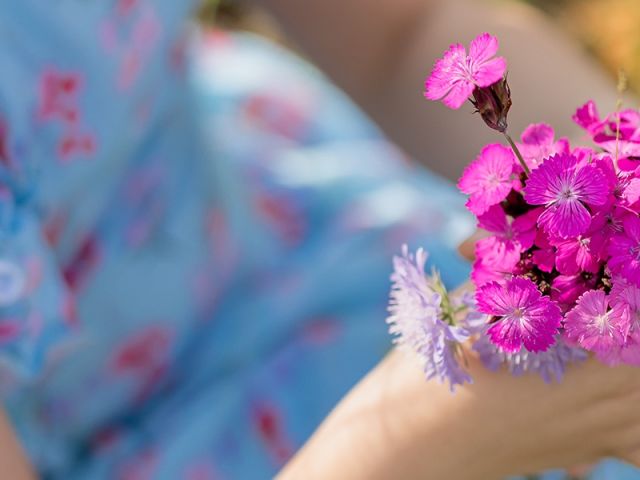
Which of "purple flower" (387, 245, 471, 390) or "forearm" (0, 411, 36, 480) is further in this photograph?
"forearm" (0, 411, 36, 480)

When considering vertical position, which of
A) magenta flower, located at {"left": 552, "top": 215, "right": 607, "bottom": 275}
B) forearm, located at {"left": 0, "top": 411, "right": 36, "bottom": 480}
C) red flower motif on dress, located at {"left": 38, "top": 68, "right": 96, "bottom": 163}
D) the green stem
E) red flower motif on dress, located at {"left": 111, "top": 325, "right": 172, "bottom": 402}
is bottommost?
magenta flower, located at {"left": 552, "top": 215, "right": 607, "bottom": 275}

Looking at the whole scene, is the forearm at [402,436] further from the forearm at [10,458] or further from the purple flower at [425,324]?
the forearm at [10,458]

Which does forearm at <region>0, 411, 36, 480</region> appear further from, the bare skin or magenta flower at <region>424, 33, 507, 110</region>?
magenta flower at <region>424, 33, 507, 110</region>

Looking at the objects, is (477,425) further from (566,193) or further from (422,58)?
(422,58)

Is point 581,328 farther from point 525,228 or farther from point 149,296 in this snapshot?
point 149,296

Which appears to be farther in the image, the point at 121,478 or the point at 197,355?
the point at 197,355

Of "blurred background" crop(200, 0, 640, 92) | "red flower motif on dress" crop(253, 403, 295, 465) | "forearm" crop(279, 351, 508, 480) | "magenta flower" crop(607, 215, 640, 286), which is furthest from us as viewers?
"blurred background" crop(200, 0, 640, 92)

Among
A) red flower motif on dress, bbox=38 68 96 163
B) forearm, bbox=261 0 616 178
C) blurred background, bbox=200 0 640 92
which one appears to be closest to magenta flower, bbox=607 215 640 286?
red flower motif on dress, bbox=38 68 96 163

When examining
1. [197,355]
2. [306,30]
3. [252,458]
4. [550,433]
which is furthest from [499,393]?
[306,30]
